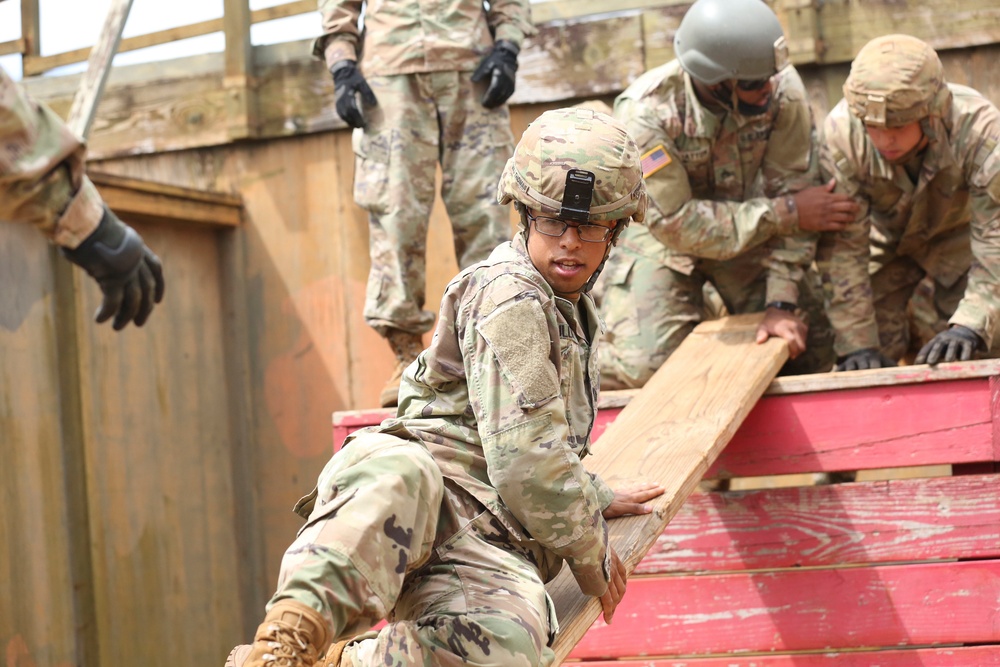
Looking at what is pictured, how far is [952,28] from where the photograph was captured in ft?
16.8

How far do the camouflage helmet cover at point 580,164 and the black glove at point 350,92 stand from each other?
1.85 meters

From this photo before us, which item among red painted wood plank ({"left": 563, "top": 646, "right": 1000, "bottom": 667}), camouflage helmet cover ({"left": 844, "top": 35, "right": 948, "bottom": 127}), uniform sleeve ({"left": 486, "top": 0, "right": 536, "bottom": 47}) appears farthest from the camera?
uniform sleeve ({"left": 486, "top": 0, "right": 536, "bottom": 47})

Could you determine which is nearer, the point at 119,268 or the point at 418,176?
the point at 119,268

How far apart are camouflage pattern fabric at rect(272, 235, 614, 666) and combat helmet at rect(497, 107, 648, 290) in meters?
0.14

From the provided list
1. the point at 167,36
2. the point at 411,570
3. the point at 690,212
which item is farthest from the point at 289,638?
the point at 167,36

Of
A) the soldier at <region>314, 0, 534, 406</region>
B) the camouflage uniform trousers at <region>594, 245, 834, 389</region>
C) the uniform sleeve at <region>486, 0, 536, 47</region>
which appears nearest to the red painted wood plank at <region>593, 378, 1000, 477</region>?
the camouflage uniform trousers at <region>594, 245, 834, 389</region>

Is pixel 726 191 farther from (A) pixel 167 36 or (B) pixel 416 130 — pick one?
(A) pixel 167 36

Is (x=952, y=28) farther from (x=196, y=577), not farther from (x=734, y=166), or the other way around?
(x=196, y=577)

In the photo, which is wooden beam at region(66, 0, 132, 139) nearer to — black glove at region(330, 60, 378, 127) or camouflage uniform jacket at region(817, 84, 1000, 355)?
black glove at region(330, 60, 378, 127)

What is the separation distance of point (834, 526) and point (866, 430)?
30 centimetres

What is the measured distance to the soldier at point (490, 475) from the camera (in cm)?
221

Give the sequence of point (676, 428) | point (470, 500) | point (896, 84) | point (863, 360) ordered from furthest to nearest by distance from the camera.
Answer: point (863, 360) → point (896, 84) → point (676, 428) → point (470, 500)

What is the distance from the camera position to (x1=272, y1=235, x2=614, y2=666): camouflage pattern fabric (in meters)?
2.23

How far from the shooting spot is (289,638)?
2.06 meters
